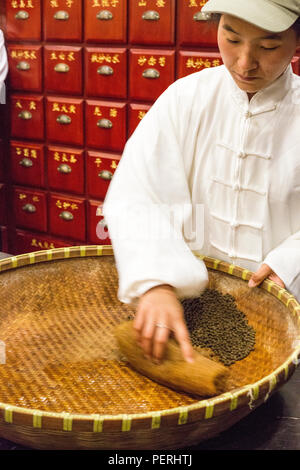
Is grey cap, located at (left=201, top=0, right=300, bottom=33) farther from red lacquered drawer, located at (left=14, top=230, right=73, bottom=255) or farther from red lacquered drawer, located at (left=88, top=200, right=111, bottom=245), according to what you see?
red lacquered drawer, located at (left=14, top=230, right=73, bottom=255)

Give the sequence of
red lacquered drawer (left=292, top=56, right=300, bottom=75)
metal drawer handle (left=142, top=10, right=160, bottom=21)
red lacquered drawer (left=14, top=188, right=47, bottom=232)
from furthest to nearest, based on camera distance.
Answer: red lacquered drawer (left=14, top=188, right=47, bottom=232) → metal drawer handle (left=142, top=10, right=160, bottom=21) → red lacquered drawer (left=292, top=56, right=300, bottom=75)

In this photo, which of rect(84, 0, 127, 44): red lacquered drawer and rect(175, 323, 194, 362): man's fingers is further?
rect(84, 0, 127, 44): red lacquered drawer

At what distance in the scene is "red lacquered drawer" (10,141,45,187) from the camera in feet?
9.85

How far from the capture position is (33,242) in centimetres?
319

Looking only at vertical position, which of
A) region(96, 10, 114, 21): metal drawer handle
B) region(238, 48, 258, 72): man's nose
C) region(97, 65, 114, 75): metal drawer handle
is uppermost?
region(238, 48, 258, 72): man's nose

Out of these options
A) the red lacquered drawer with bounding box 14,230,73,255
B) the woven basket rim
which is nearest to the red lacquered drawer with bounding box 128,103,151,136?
the red lacquered drawer with bounding box 14,230,73,255

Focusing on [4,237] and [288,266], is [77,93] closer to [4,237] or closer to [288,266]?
[4,237]

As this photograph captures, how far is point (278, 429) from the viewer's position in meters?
0.79

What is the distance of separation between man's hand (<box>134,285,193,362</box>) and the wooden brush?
2 cm

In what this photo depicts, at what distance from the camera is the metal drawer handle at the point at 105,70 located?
8.54ft

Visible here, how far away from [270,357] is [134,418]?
1.34 feet

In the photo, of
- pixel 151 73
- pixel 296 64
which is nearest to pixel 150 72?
pixel 151 73

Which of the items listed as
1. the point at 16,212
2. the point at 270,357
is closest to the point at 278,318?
the point at 270,357

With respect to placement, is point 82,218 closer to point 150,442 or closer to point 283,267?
point 283,267
